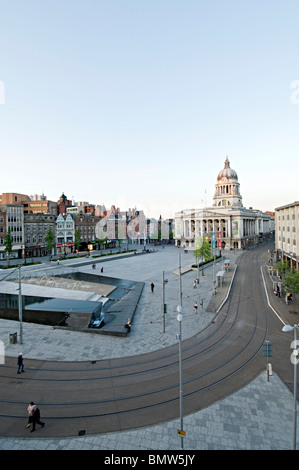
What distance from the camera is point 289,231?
50.3 metres

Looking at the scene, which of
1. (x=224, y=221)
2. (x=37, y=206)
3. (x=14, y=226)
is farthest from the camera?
(x=224, y=221)

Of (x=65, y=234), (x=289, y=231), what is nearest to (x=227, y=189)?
(x=65, y=234)

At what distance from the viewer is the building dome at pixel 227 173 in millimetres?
132375

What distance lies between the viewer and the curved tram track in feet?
40.2

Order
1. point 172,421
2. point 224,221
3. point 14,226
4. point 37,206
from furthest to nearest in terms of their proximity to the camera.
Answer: point 224,221, point 37,206, point 14,226, point 172,421

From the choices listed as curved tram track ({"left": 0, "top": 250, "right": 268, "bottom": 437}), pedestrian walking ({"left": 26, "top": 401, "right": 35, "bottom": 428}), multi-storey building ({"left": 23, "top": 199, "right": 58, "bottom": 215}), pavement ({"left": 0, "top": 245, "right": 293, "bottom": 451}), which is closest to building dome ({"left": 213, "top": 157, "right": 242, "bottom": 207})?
multi-storey building ({"left": 23, "top": 199, "right": 58, "bottom": 215})

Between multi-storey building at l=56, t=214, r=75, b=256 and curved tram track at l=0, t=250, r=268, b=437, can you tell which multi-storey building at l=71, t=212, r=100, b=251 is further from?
curved tram track at l=0, t=250, r=268, b=437

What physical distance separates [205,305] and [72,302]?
51.4ft

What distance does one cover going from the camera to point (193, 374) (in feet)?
52.6

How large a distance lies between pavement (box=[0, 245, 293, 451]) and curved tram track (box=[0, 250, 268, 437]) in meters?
0.58

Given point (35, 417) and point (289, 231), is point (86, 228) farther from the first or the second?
point (35, 417)

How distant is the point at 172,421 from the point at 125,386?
12.2 feet

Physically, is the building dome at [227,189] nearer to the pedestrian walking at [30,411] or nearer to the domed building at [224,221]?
the domed building at [224,221]

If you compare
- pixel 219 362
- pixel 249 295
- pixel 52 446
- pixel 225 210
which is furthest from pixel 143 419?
pixel 225 210
